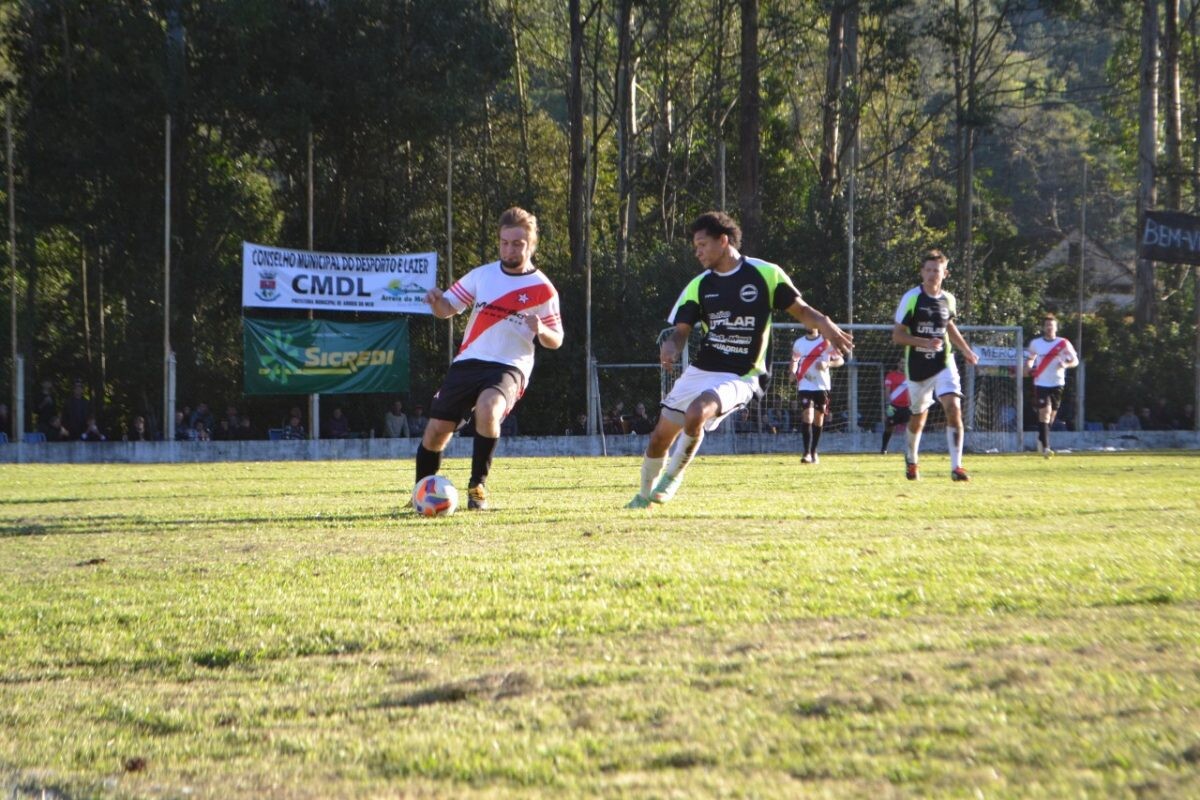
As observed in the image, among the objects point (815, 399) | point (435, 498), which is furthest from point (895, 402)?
point (435, 498)

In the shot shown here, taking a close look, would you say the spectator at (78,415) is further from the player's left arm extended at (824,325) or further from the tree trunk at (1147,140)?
the tree trunk at (1147,140)

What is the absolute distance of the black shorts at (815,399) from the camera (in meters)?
22.1

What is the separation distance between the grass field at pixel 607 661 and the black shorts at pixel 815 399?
13.5 metres

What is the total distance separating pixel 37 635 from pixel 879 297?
31.8m

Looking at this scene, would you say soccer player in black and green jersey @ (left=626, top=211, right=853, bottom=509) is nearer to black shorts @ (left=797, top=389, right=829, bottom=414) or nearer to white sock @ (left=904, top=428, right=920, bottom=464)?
white sock @ (left=904, top=428, right=920, bottom=464)

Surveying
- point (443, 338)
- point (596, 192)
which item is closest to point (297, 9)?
point (443, 338)

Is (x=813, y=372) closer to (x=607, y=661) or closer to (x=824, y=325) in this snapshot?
(x=824, y=325)

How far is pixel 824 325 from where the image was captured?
9.59 meters

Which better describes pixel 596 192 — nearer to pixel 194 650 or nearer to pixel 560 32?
pixel 560 32

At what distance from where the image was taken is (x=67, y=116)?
102 ft

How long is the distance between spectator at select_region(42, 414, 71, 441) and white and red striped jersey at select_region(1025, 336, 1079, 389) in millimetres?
17855

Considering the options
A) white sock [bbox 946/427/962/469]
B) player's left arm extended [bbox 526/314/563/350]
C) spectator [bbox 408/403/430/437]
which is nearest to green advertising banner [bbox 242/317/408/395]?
spectator [bbox 408/403/430/437]

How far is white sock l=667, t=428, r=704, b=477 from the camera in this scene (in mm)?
9969

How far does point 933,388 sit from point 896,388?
44.4ft
